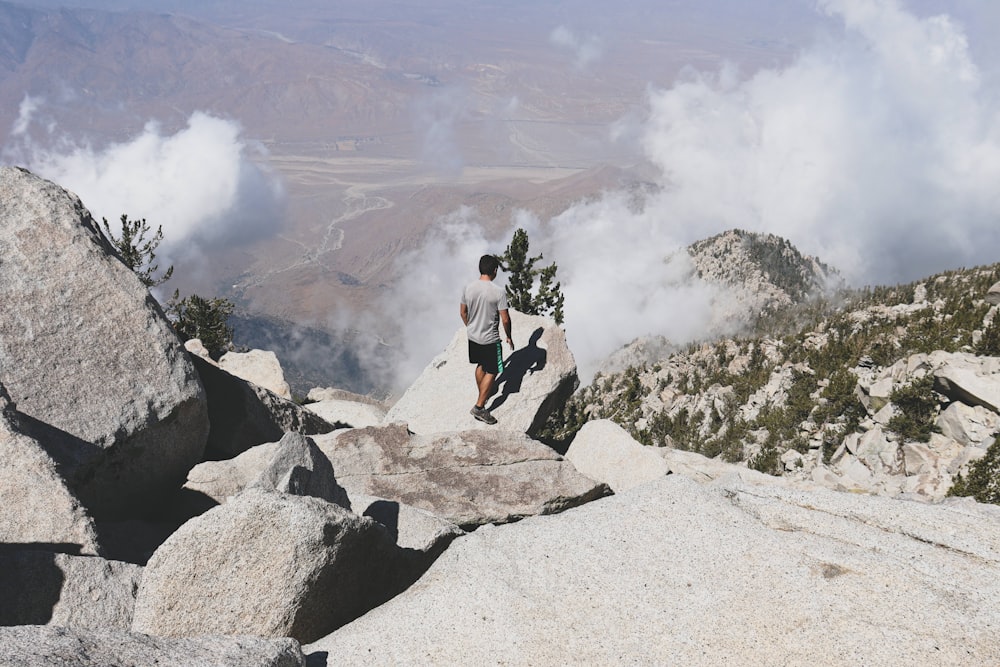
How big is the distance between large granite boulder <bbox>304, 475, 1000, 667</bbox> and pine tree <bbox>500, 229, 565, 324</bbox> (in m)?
37.8

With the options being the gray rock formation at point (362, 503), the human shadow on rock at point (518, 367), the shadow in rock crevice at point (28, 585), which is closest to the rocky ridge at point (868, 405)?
the human shadow on rock at point (518, 367)

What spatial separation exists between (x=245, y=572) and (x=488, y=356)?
22.7 feet

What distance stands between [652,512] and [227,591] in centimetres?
453

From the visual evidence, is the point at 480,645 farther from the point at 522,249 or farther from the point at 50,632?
the point at 522,249

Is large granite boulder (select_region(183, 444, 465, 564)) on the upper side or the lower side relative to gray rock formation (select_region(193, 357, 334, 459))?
lower

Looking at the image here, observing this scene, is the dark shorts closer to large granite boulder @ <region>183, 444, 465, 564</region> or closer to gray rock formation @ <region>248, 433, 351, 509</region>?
large granite boulder @ <region>183, 444, 465, 564</region>

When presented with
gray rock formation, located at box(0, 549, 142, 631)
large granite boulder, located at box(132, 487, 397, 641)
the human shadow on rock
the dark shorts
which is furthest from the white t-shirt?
gray rock formation, located at box(0, 549, 142, 631)

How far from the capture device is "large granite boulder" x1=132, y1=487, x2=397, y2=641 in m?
5.05

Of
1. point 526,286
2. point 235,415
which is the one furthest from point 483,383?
point 526,286

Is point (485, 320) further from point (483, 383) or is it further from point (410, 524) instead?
point (410, 524)

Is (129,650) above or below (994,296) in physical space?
below

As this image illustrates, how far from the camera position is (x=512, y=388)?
13094mm

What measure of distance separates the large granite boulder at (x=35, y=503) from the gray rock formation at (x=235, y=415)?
3.90 m

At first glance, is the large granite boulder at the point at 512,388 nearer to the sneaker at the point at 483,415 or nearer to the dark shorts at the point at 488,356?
the sneaker at the point at 483,415
